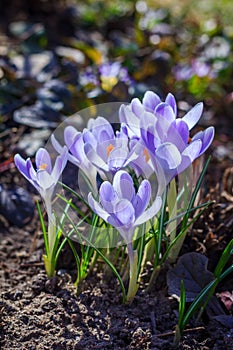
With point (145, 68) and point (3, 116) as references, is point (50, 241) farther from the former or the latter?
point (145, 68)

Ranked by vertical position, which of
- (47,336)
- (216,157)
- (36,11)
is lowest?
(47,336)

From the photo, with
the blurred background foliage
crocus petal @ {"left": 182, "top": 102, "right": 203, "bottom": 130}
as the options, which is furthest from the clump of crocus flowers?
the blurred background foliage

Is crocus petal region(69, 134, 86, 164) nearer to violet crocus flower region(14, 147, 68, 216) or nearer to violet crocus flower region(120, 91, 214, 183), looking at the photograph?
violet crocus flower region(14, 147, 68, 216)

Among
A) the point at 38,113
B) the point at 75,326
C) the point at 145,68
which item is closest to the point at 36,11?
the point at 145,68

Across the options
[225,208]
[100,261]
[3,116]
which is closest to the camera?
[100,261]

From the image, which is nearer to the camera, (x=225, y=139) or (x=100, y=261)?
(x=100, y=261)

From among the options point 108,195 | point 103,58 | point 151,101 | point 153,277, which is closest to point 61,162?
point 108,195
